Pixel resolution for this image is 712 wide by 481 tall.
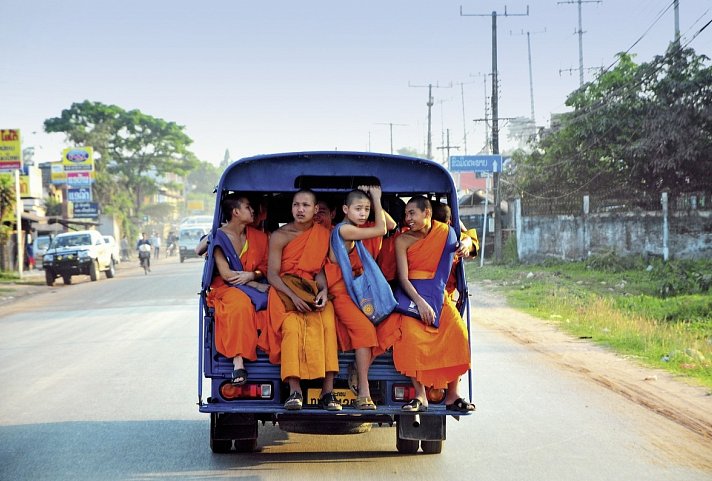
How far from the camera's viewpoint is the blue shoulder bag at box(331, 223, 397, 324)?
6906 millimetres

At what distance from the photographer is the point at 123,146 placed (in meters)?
72.7

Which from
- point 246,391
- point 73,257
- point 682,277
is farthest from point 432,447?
point 73,257

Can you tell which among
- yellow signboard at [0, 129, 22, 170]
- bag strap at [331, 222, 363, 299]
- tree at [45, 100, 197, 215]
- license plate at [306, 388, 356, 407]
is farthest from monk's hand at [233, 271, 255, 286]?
tree at [45, 100, 197, 215]

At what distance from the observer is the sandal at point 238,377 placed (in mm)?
6859

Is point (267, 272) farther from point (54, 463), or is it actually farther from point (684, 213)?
point (684, 213)

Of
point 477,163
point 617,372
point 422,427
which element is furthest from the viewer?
point 477,163

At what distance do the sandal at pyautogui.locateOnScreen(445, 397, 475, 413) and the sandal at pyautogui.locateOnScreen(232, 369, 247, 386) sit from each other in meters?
1.42

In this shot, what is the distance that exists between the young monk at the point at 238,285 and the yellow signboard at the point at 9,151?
32.4m

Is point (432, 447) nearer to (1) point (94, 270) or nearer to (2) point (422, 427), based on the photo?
(2) point (422, 427)

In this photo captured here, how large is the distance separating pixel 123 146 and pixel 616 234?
50230 mm

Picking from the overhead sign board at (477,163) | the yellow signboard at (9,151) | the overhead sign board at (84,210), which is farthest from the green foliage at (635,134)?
the overhead sign board at (84,210)

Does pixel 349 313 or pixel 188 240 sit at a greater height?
Result: pixel 188 240

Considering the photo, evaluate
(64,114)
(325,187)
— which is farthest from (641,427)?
(64,114)

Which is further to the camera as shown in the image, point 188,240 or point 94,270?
point 188,240
